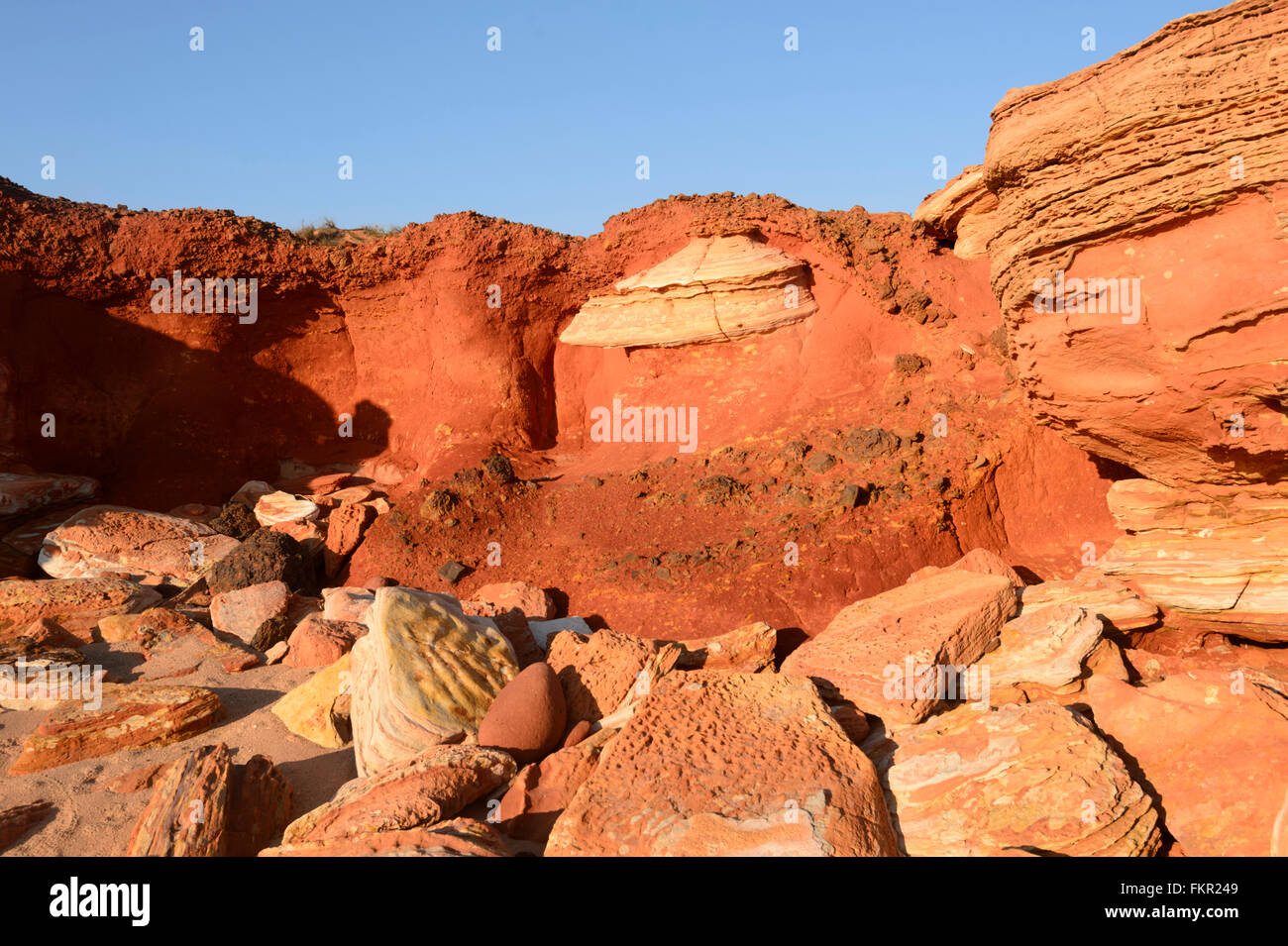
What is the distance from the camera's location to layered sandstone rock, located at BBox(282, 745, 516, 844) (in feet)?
10.8

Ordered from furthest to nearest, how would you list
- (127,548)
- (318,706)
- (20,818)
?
(127,548) → (318,706) → (20,818)

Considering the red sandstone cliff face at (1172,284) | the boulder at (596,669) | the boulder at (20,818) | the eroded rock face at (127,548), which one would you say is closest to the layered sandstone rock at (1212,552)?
the red sandstone cliff face at (1172,284)

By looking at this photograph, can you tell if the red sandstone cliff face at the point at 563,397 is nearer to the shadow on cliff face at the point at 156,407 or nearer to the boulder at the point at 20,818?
the shadow on cliff face at the point at 156,407

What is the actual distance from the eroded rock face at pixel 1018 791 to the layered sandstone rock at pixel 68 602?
6.49 m

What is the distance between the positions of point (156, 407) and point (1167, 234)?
11.5 meters

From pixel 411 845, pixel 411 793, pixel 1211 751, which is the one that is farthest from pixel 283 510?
pixel 1211 751

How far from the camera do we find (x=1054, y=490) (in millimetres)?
7512

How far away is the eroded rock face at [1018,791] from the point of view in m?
3.27

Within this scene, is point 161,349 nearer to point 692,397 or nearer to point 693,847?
point 692,397

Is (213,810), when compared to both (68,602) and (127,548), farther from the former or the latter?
(127,548)

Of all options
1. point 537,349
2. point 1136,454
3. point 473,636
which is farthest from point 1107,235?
point 537,349

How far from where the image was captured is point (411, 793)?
3494mm

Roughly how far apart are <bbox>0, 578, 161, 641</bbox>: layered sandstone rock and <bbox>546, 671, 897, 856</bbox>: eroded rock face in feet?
17.4

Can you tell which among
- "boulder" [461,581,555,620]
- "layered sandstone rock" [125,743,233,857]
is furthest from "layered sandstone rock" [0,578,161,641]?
"layered sandstone rock" [125,743,233,857]
